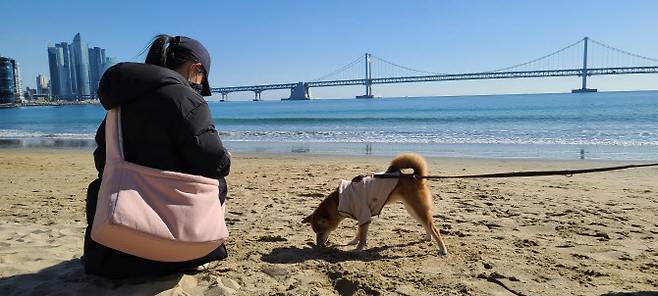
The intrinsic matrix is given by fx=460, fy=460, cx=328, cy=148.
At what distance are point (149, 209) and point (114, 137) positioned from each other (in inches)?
17.5

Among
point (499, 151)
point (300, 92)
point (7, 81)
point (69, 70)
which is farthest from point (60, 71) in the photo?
point (499, 151)

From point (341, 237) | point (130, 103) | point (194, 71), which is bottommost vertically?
point (341, 237)

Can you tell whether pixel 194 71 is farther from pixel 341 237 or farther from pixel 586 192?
pixel 586 192

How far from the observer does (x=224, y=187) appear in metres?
3.01

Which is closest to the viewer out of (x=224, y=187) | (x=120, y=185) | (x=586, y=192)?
(x=120, y=185)

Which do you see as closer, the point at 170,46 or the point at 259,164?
the point at 170,46

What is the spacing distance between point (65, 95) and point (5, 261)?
391 ft

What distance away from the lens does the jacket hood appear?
2363 mm

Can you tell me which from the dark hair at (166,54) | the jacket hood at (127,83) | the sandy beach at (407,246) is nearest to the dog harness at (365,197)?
the sandy beach at (407,246)

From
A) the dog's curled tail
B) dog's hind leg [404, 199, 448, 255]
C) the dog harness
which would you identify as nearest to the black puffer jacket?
the dog harness

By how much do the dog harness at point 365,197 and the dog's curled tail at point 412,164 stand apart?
0.15 metres

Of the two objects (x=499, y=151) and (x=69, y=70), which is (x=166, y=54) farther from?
(x=69, y=70)

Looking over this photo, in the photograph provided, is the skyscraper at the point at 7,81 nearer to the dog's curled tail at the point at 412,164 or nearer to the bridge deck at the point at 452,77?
the bridge deck at the point at 452,77

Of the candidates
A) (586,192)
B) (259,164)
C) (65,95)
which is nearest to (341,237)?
(586,192)
